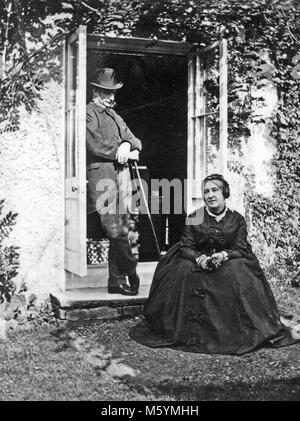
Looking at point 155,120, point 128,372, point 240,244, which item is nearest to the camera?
point 128,372

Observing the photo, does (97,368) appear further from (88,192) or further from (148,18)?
(148,18)

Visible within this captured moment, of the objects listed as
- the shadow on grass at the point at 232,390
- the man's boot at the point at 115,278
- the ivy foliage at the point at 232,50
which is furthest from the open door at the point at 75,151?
the shadow on grass at the point at 232,390

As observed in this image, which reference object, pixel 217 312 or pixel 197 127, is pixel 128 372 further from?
pixel 197 127

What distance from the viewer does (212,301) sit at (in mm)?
5363

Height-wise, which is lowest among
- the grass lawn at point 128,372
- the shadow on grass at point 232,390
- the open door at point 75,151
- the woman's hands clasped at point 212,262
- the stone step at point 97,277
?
the shadow on grass at point 232,390

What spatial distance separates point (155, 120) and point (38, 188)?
10.7 ft

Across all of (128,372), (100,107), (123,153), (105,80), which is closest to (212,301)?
(128,372)

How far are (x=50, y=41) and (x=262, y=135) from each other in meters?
2.77

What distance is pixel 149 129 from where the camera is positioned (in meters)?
9.30

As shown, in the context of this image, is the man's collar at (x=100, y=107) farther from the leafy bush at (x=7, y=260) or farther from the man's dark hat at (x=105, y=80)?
the leafy bush at (x=7, y=260)

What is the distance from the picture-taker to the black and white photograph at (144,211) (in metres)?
4.89

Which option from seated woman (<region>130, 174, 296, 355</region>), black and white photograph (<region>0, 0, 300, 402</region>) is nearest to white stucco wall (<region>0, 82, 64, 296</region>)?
black and white photograph (<region>0, 0, 300, 402</region>)

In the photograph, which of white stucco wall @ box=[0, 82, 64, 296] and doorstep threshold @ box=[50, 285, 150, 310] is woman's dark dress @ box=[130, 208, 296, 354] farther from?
white stucco wall @ box=[0, 82, 64, 296]

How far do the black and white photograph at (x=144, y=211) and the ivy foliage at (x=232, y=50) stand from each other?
2cm
